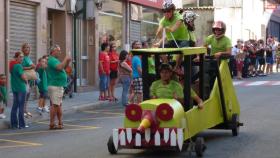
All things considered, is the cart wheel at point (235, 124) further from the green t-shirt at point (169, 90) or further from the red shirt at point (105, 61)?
the red shirt at point (105, 61)

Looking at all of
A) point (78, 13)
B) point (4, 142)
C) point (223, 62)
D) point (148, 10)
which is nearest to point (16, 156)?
point (4, 142)

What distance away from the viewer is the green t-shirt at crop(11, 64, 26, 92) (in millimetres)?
15562

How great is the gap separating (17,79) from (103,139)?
354cm

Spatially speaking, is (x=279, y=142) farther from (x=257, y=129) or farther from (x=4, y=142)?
(x=4, y=142)

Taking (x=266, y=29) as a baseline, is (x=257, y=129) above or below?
below

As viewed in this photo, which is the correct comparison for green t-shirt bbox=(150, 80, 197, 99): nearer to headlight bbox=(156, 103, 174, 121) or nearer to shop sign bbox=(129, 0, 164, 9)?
headlight bbox=(156, 103, 174, 121)

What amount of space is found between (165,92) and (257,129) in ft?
11.7

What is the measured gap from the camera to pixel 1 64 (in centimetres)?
2055

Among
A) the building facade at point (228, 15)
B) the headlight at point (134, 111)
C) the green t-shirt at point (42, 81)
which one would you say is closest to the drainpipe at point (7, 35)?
the green t-shirt at point (42, 81)

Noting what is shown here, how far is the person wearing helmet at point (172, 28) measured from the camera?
12.4 meters

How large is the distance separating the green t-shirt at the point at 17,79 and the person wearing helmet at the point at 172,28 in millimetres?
4085

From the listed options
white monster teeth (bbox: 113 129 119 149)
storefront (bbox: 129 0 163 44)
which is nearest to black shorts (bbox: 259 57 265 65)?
storefront (bbox: 129 0 163 44)

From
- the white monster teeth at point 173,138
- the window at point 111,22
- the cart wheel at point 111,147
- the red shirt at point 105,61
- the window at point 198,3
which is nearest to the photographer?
the white monster teeth at point 173,138

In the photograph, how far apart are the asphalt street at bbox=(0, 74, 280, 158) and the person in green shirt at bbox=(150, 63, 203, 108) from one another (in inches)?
33.5
